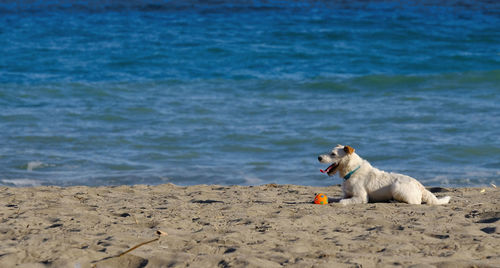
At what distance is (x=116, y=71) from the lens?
20688 mm

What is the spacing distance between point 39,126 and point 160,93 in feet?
15.0

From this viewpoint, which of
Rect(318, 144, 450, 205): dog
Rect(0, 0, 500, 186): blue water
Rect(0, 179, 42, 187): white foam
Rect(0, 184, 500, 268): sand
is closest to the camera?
Rect(0, 184, 500, 268): sand

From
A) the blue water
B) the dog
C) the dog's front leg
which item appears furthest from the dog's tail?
the blue water

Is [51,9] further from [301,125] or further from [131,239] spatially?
[131,239]

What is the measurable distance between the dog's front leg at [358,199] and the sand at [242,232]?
11 centimetres

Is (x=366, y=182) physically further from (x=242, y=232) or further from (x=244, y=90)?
(x=244, y=90)

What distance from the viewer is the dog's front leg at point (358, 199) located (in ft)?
22.2

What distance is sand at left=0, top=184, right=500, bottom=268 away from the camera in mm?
4742

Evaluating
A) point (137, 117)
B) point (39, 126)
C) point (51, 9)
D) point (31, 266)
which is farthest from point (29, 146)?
point (51, 9)

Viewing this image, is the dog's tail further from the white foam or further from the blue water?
the white foam

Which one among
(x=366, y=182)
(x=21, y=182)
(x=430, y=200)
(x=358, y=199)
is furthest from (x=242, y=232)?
(x=21, y=182)

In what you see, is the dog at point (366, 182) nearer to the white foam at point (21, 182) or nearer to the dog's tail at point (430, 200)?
the dog's tail at point (430, 200)

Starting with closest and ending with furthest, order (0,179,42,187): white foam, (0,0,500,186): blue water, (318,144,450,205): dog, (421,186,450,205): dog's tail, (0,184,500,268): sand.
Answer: (0,184,500,268): sand → (318,144,450,205): dog → (421,186,450,205): dog's tail → (0,179,42,187): white foam → (0,0,500,186): blue water

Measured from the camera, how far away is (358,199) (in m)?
6.76
